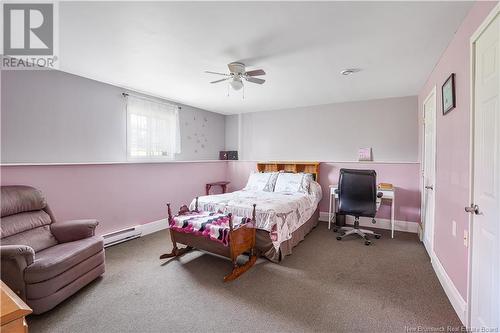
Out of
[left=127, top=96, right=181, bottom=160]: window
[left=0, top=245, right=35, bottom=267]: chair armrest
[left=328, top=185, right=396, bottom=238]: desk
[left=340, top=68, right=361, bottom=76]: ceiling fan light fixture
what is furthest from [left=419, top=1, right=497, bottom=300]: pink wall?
[left=127, top=96, right=181, bottom=160]: window

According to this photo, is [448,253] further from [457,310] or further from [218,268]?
[218,268]

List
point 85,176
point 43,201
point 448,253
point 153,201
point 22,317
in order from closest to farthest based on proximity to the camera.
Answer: point 22,317, point 448,253, point 43,201, point 85,176, point 153,201

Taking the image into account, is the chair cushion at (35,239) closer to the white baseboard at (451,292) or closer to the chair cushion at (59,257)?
the chair cushion at (59,257)

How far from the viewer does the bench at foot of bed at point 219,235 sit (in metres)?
2.44

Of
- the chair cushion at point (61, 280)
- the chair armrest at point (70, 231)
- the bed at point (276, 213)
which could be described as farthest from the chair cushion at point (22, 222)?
the bed at point (276, 213)

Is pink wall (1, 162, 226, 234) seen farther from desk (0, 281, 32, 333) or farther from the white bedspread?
desk (0, 281, 32, 333)

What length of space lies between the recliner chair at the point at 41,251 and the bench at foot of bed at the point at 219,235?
84 cm

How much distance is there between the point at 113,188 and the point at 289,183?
9.23 ft

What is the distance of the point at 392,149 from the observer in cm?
411

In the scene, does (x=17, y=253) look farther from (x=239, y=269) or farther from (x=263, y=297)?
(x=263, y=297)

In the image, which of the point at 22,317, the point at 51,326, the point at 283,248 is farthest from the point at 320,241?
the point at 22,317

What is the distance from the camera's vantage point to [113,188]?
3.39m

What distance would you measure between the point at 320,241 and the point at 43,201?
352 cm

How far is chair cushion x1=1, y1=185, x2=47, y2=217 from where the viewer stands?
222cm
